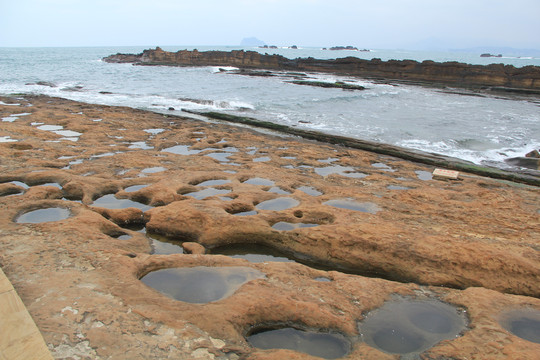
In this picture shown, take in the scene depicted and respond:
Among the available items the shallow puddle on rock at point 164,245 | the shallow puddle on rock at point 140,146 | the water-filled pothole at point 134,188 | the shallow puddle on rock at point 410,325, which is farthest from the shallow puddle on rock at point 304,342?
the shallow puddle on rock at point 140,146

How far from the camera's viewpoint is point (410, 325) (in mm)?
3662

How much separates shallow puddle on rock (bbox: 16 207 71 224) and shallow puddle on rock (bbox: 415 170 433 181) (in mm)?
7450

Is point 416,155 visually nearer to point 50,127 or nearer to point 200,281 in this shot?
point 200,281

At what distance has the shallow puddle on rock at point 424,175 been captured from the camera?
8.98 m

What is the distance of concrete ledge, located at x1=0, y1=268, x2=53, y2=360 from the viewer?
2.58 m

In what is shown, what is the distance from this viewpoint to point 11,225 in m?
4.99

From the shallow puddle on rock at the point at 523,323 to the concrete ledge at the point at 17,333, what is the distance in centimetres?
400

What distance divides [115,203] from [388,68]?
139 feet

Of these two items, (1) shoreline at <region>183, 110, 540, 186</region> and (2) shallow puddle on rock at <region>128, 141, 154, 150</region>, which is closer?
(1) shoreline at <region>183, 110, 540, 186</region>

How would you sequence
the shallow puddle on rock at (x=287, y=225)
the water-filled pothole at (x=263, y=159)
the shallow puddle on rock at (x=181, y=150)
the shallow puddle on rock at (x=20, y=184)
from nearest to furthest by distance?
the shallow puddle on rock at (x=287, y=225) → the shallow puddle on rock at (x=20, y=184) → the water-filled pothole at (x=263, y=159) → the shallow puddle on rock at (x=181, y=150)

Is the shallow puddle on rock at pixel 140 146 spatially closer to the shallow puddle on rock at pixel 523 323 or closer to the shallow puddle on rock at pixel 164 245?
the shallow puddle on rock at pixel 164 245

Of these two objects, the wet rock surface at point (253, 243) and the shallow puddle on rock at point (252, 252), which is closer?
the wet rock surface at point (253, 243)

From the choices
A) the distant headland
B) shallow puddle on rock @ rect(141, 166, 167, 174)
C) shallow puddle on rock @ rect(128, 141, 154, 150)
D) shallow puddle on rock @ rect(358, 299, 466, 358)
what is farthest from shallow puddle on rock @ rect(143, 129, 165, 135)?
the distant headland

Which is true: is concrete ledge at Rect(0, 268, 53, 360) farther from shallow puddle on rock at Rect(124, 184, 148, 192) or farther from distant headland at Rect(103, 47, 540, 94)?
distant headland at Rect(103, 47, 540, 94)
